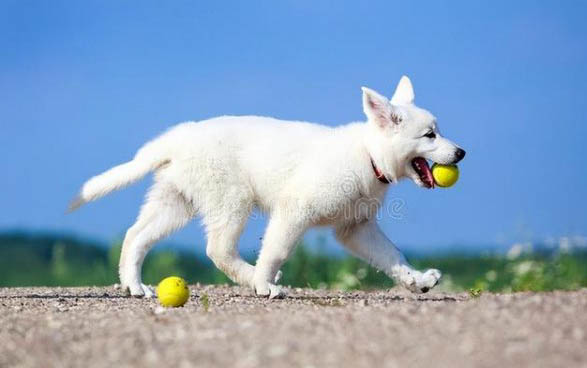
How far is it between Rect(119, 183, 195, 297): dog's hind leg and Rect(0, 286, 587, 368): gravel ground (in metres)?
1.67

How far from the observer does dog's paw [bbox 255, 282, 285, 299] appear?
818 centimetres

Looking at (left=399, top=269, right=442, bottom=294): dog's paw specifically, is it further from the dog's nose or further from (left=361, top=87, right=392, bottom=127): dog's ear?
(left=361, top=87, right=392, bottom=127): dog's ear

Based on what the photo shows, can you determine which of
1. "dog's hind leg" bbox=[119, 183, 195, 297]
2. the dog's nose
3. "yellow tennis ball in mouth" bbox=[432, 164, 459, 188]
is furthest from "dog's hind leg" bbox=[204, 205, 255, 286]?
the dog's nose

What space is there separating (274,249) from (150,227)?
139 centimetres

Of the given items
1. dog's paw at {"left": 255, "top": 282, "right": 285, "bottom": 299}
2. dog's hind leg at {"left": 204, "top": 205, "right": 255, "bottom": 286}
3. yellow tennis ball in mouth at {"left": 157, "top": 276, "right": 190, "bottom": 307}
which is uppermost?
dog's hind leg at {"left": 204, "top": 205, "right": 255, "bottom": 286}

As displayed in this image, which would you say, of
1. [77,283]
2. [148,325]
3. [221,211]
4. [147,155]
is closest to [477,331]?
[148,325]

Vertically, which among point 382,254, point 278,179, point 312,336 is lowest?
point 312,336

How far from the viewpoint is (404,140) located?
805 centimetres

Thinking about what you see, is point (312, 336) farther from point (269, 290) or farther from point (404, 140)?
point (404, 140)

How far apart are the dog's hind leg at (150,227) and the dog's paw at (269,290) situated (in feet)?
3.57

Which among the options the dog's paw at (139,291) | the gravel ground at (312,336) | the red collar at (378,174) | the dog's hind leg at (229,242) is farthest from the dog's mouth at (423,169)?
the dog's paw at (139,291)

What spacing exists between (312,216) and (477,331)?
326cm

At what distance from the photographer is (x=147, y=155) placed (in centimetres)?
873

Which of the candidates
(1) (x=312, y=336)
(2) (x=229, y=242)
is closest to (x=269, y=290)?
(2) (x=229, y=242)
